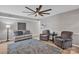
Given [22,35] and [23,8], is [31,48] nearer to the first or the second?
[22,35]

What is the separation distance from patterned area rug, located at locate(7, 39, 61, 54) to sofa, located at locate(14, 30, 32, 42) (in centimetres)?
8

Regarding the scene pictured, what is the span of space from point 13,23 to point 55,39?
985mm

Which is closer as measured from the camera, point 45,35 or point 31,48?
point 31,48

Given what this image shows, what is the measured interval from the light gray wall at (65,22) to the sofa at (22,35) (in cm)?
44

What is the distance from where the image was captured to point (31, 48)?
170 centimetres

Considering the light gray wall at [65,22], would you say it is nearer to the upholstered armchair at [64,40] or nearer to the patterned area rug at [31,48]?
the upholstered armchair at [64,40]

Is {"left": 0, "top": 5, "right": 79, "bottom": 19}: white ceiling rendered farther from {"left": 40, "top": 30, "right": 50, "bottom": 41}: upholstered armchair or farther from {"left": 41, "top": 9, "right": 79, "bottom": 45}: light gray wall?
{"left": 40, "top": 30, "right": 50, "bottom": 41}: upholstered armchair

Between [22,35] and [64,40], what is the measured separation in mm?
936

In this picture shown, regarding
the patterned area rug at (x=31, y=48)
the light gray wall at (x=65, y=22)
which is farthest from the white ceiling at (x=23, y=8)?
the patterned area rug at (x=31, y=48)

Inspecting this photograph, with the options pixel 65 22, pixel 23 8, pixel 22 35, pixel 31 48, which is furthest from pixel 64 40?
pixel 23 8
